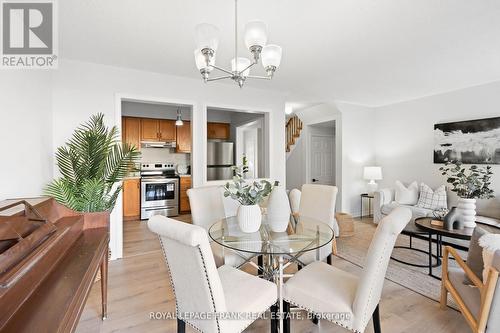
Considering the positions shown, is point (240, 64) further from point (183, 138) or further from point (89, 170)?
Answer: point (183, 138)

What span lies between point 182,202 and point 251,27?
4713 mm

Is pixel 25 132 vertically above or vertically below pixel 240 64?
below

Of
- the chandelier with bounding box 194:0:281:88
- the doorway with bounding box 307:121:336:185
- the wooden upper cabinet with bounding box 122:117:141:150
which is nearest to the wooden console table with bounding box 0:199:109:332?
the chandelier with bounding box 194:0:281:88

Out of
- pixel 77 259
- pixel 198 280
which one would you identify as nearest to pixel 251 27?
pixel 198 280

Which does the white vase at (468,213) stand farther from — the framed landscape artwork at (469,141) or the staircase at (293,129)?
the staircase at (293,129)

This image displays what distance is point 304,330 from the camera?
6.04ft

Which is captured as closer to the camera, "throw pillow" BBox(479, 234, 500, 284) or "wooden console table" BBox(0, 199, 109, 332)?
"wooden console table" BBox(0, 199, 109, 332)

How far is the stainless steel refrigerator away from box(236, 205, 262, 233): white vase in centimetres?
394

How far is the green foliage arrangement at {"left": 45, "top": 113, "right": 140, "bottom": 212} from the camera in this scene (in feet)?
7.63

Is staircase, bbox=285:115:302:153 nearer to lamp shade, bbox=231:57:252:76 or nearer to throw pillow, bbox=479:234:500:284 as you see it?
lamp shade, bbox=231:57:252:76

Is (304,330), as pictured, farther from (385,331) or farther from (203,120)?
(203,120)

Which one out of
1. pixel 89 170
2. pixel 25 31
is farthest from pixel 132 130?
pixel 25 31

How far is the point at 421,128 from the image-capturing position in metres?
4.76

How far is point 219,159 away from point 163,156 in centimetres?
133
